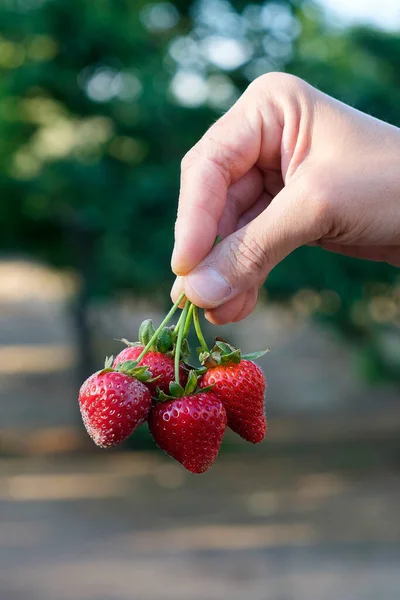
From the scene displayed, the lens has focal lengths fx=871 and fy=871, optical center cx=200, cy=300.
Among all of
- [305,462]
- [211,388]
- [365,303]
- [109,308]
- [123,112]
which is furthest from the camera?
[305,462]

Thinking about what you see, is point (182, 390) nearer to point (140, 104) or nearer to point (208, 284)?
point (208, 284)

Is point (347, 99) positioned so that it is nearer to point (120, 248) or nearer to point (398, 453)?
point (120, 248)

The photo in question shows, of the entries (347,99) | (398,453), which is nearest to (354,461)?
(398,453)

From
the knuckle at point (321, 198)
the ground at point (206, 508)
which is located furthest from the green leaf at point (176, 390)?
the ground at point (206, 508)

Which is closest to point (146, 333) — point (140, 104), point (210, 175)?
point (210, 175)

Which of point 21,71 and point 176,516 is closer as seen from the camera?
point 21,71

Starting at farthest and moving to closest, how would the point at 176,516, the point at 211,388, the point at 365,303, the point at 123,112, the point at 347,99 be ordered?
1. the point at 176,516
2. the point at 365,303
3. the point at 123,112
4. the point at 347,99
5. the point at 211,388

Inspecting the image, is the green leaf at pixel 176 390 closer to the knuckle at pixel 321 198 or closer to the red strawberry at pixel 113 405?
the red strawberry at pixel 113 405
